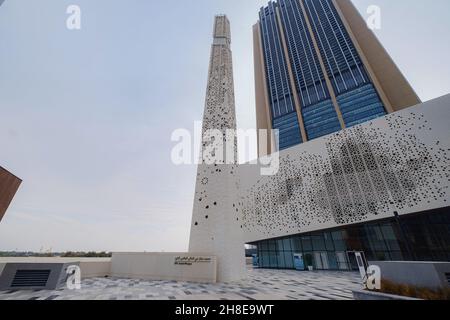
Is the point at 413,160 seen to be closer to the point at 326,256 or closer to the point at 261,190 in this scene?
the point at 326,256

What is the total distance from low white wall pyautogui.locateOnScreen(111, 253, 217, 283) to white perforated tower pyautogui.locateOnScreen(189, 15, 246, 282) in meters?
0.97

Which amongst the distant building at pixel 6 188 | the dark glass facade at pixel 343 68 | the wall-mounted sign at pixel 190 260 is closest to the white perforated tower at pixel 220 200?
the wall-mounted sign at pixel 190 260

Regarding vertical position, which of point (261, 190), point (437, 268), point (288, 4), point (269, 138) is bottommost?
point (437, 268)

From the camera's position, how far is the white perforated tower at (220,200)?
13.3 m

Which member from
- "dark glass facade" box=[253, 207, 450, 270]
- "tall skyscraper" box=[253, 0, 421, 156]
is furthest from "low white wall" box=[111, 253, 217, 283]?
"tall skyscraper" box=[253, 0, 421, 156]

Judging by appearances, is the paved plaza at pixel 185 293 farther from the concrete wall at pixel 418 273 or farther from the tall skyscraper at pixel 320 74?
the tall skyscraper at pixel 320 74

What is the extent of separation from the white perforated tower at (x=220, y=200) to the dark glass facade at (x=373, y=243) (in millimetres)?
12383

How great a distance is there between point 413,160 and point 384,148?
2600mm

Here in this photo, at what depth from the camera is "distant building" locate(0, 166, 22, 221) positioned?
34.3 ft

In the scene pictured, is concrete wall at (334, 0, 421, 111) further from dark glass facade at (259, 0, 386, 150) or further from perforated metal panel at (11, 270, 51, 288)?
perforated metal panel at (11, 270, 51, 288)

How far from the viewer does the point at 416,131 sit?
1884 centimetres

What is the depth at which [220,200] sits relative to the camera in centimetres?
1487
